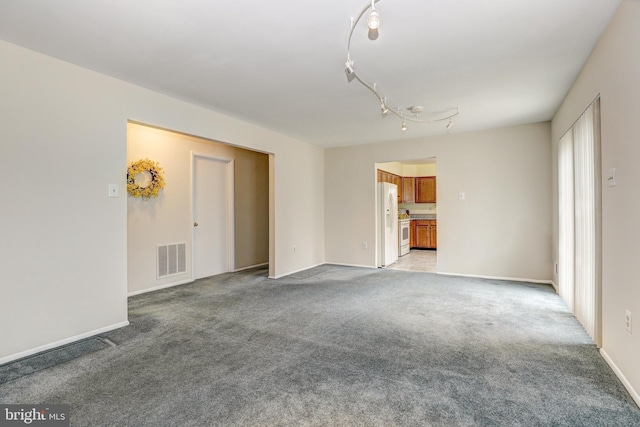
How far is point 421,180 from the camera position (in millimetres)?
9023

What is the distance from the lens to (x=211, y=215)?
5.51 m

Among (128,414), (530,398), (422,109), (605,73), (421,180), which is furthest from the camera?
(421,180)

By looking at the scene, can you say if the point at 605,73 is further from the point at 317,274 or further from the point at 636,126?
the point at 317,274

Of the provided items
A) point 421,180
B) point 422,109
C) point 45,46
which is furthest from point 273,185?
point 421,180

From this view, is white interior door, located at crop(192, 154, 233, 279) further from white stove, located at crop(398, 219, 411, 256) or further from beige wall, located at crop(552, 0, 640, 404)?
beige wall, located at crop(552, 0, 640, 404)

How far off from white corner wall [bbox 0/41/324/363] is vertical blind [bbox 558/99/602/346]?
4117 mm

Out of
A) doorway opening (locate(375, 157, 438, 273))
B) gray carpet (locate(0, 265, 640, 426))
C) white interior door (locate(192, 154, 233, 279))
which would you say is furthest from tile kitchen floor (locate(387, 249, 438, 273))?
white interior door (locate(192, 154, 233, 279))

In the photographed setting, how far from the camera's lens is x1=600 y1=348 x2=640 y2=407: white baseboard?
184 cm

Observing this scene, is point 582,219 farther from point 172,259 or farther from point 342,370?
point 172,259

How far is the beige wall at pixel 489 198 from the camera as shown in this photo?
4.77 meters

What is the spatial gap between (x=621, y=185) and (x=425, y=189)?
7.07 metres

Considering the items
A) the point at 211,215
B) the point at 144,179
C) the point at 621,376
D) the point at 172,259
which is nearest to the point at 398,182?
the point at 211,215

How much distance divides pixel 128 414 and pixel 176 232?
343cm

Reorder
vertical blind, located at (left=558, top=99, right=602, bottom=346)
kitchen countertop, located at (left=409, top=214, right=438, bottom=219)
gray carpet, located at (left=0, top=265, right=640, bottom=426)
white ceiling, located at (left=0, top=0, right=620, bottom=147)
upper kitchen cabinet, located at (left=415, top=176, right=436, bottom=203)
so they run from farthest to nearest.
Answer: kitchen countertop, located at (left=409, top=214, right=438, bottom=219) < upper kitchen cabinet, located at (left=415, top=176, right=436, bottom=203) < vertical blind, located at (left=558, top=99, right=602, bottom=346) < white ceiling, located at (left=0, top=0, right=620, bottom=147) < gray carpet, located at (left=0, top=265, right=640, bottom=426)
